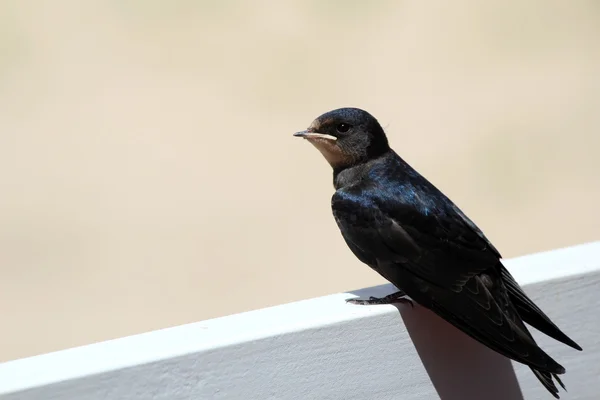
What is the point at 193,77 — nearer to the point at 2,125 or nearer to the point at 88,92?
the point at 88,92

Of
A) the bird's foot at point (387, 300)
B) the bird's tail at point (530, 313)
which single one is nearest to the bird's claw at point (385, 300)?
the bird's foot at point (387, 300)

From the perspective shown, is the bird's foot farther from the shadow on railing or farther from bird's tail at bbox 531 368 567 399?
bird's tail at bbox 531 368 567 399

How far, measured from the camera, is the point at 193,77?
11.3 metres

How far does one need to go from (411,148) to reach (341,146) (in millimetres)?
6484

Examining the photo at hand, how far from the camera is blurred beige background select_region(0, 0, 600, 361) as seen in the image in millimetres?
7469

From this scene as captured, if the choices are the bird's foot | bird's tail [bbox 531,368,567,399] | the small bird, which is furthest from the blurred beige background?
bird's tail [bbox 531,368,567,399]

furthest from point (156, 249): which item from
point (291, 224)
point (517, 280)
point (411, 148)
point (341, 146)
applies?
point (517, 280)

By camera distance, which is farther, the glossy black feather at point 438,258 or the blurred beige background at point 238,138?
the blurred beige background at point 238,138

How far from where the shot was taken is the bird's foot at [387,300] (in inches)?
97.3

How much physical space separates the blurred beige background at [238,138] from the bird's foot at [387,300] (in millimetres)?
4175

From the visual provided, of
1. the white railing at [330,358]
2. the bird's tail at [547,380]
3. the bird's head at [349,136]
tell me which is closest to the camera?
the white railing at [330,358]

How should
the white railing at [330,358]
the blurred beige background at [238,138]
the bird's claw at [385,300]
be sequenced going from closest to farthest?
the white railing at [330,358] → the bird's claw at [385,300] → the blurred beige background at [238,138]

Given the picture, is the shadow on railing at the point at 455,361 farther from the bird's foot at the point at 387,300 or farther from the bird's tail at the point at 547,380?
the bird's tail at the point at 547,380

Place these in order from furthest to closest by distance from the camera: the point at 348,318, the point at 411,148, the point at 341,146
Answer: the point at 411,148 < the point at 341,146 < the point at 348,318
